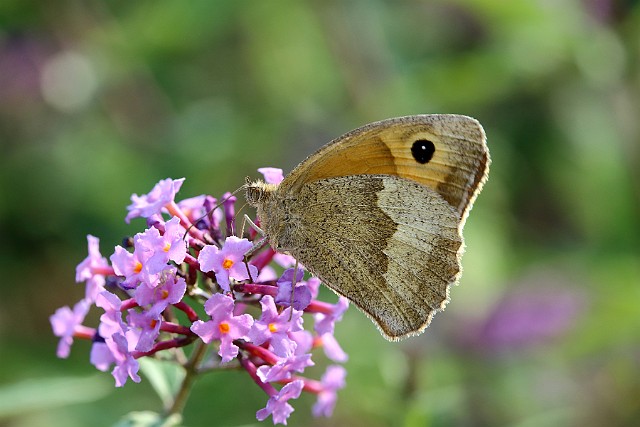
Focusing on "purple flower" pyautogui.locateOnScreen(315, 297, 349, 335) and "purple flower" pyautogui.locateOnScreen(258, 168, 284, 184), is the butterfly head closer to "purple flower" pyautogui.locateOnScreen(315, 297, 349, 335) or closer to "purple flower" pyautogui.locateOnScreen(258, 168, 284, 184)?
"purple flower" pyautogui.locateOnScreen(258, 168, 284, 184)

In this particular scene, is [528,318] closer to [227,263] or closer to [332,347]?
[332,347]

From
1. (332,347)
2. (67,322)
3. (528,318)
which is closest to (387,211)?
(332,347)

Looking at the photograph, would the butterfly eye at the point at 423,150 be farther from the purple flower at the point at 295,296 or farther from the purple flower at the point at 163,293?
the purple flower at the point at 163,293

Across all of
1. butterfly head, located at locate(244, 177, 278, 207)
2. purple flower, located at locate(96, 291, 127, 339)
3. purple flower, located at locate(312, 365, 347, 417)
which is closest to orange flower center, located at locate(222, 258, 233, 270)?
purple flower, located at locate(96, 291, 127, 339)

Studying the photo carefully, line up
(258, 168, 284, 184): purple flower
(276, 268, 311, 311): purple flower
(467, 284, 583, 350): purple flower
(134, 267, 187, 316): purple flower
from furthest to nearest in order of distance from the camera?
1. (467, 284, 583, 350): purple flower
2. (258, 168, 284, 184): purple flower
3. (276, 268, 311, 311): purple flower
4. (134, 267, 187, 316): purple flower

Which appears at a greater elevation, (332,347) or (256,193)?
(256,193)

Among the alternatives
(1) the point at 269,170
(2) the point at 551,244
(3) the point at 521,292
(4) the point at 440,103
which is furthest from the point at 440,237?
(2) the point at 551,244
